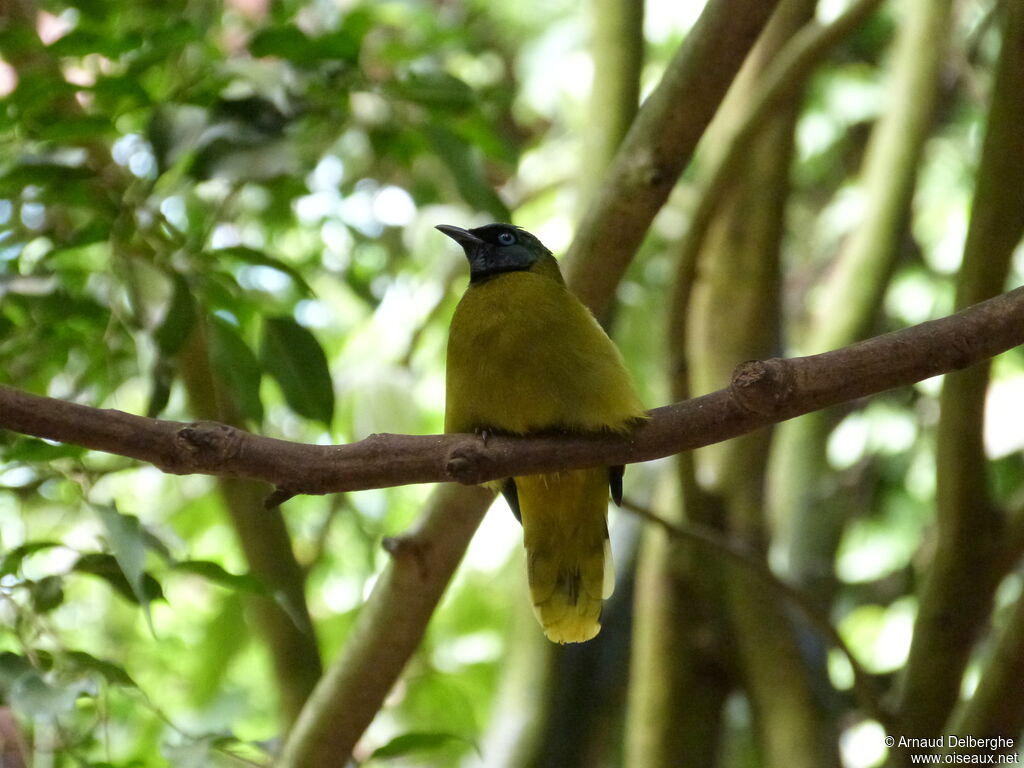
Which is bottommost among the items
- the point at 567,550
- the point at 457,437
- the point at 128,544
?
the point at 128,544

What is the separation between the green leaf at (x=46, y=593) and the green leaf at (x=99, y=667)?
10cm

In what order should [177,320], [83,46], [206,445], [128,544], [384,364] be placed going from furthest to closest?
1. [384,364]
2. [177,320]
3. [83,46]
4. [128,544]
5. [206,445]

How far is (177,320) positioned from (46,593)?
57 cm

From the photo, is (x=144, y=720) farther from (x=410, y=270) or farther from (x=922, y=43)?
(x=922, y=43)

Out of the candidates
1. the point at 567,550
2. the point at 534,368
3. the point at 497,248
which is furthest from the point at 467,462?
the point at 497,248

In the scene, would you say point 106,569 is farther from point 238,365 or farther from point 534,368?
point 534,368

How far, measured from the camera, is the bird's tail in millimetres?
2361

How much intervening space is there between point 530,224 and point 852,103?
57.5 inches

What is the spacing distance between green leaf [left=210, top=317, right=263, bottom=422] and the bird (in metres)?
0.40

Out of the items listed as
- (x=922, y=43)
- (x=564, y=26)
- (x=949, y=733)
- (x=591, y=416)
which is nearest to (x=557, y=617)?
(x=591, y=416)

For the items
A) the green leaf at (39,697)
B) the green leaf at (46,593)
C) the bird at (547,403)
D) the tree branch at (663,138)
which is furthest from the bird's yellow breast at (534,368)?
the green leaf at (39,697)

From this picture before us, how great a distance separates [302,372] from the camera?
2262mm

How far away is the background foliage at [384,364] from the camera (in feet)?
7.10

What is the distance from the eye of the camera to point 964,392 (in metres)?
2.32
